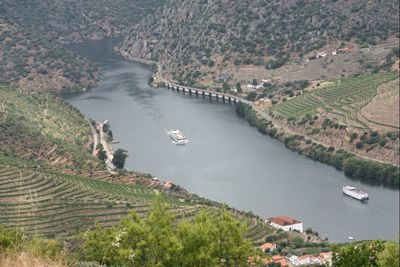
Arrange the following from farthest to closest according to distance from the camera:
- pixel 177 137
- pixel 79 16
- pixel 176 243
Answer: pixel 79 16
pixel 177 137
pixel 176 243

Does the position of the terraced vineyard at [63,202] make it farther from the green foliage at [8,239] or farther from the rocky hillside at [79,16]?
the rocky hillside at [79,16]

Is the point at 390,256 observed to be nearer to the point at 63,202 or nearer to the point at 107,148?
the point at 63,202

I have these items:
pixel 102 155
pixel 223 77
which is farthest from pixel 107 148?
pixel 223 77

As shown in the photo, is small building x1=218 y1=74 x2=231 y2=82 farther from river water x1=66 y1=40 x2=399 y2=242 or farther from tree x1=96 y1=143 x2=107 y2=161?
tree x1=96 y1=143 x2=107 y2=161

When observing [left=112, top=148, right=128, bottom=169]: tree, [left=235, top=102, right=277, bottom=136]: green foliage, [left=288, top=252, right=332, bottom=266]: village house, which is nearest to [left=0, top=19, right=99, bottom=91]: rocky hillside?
[left=235, top=102, right=277, bottom=136]: green foliage

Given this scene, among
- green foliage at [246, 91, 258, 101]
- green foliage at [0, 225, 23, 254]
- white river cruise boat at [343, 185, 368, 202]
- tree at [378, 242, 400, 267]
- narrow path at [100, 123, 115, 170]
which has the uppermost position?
green foliage at [0, 225, 23, 254]

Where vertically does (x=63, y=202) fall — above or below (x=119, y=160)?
above

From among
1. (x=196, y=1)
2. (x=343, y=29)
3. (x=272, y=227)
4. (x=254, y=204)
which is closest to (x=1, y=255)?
(x=272, y=227)
